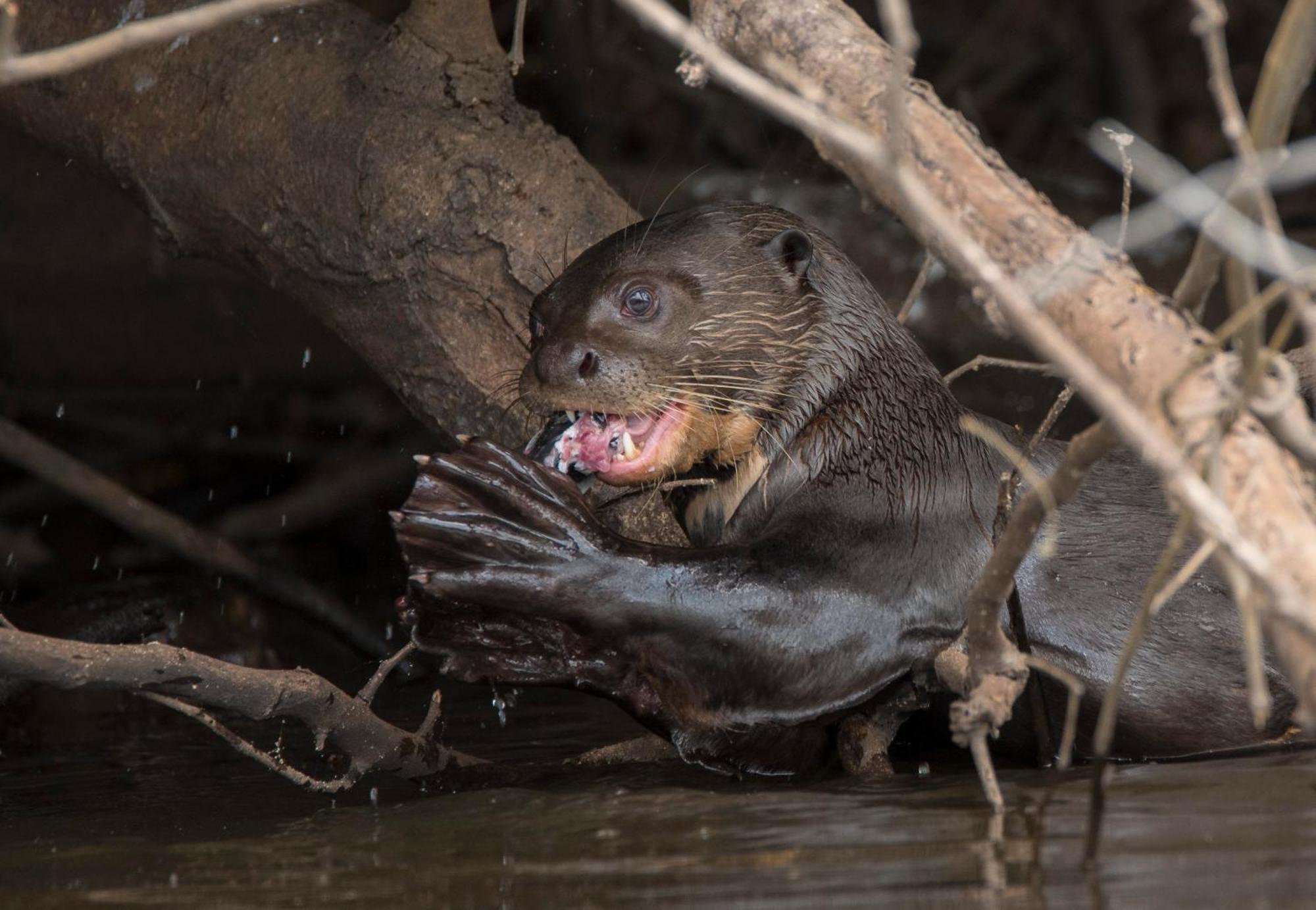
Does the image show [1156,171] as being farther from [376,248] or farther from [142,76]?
[142,76]

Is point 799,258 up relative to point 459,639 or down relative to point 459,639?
up

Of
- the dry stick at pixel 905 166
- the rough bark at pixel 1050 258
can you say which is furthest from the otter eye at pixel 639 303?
the dry stick at pixel 905 166

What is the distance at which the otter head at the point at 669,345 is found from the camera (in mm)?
2465

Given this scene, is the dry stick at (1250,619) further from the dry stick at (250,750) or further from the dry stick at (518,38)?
the dry stick at (518,38)

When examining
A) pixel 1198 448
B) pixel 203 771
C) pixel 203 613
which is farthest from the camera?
pixel 203 613

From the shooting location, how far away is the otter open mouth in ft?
8.21

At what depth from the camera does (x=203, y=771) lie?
2.82m

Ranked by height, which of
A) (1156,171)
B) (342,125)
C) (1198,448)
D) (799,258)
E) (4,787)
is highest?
(1156,171)

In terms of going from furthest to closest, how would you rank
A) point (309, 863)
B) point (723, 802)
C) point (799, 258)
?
point (799, 258), point (723, 802), point (309, 863)

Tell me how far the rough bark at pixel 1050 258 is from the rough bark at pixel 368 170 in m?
0.73

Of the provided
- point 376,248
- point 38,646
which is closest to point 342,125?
point 376,248

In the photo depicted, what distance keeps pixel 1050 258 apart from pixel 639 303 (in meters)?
0.85

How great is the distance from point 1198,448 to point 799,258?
120cm

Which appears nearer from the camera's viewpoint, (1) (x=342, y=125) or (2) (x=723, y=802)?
(2) (x=723, y=802)
